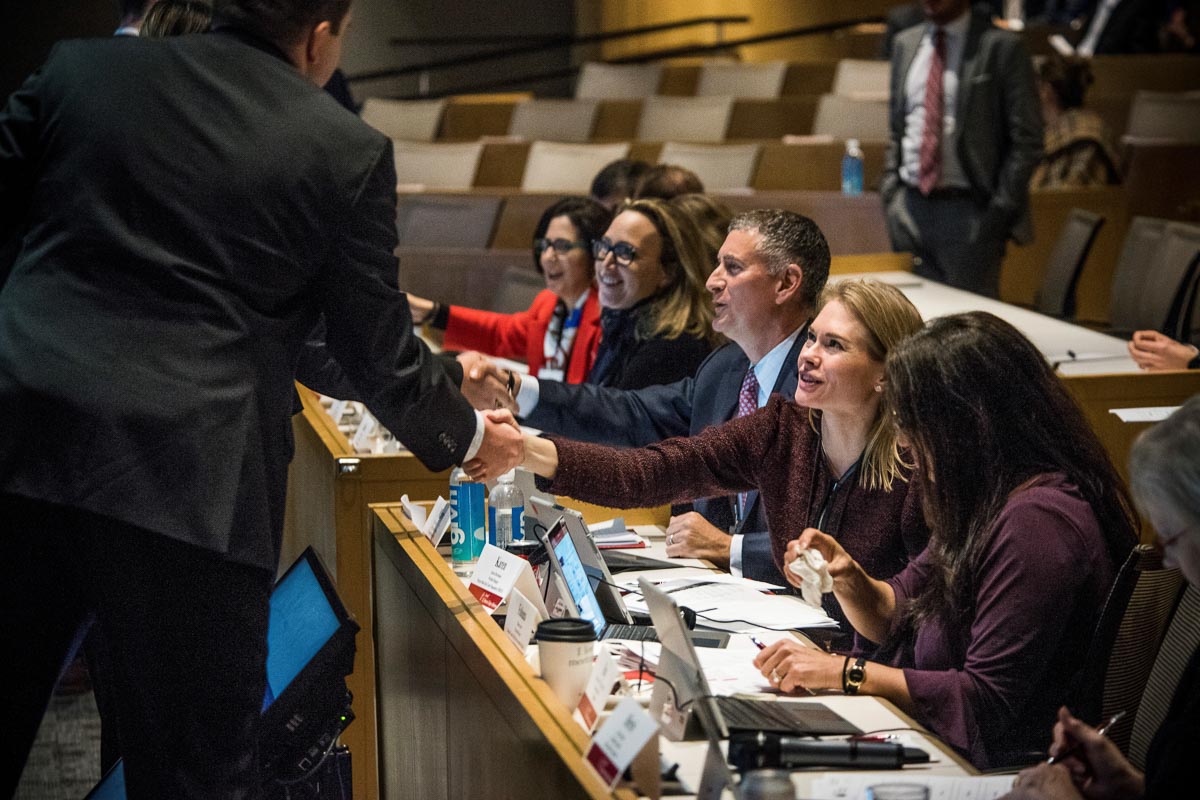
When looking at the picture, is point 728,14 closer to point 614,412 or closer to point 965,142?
point 965,142

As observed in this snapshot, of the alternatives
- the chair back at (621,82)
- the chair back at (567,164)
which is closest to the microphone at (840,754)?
the chair back at (567,164)

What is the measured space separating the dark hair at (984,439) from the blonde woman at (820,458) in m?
0.39

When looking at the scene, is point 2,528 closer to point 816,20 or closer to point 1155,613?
point 1155,613

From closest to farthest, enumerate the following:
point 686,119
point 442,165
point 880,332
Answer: point 880,332
point 442,165
point 686,119

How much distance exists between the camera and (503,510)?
295 cm

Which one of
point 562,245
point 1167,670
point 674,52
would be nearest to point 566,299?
point 562,245

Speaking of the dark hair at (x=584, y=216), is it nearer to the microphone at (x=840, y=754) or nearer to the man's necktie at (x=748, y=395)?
the man's necktie at (x=748, y=395)

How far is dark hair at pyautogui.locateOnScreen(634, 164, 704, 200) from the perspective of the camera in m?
4.50

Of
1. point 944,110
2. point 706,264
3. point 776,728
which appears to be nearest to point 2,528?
point 776,728

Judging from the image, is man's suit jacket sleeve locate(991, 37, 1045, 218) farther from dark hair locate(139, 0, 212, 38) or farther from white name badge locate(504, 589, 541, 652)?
white name badge locate(504, 589, 541, 652)

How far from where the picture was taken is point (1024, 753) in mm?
2047

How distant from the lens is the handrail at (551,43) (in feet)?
38.9

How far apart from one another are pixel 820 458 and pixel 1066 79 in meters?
4.99

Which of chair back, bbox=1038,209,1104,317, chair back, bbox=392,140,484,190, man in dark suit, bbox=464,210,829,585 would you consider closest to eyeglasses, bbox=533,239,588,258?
man in dark suit, bbox=464,210,829,585
